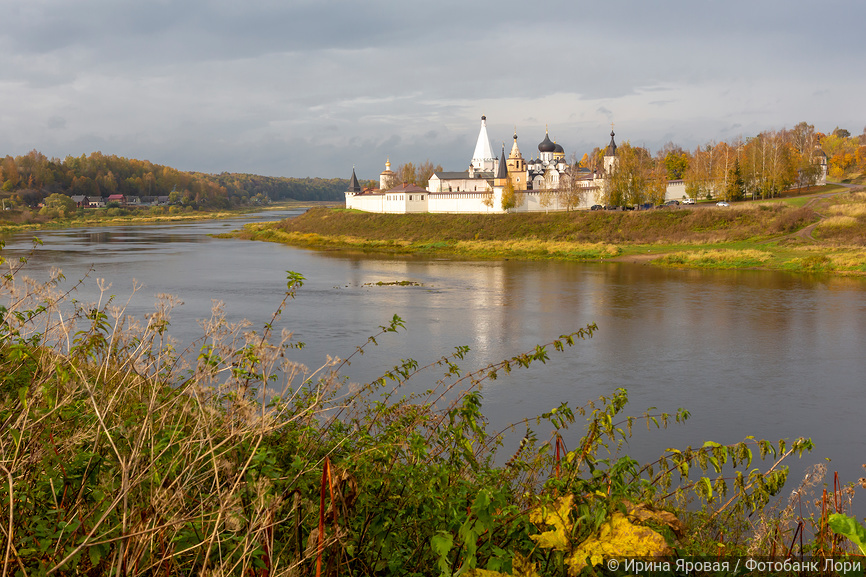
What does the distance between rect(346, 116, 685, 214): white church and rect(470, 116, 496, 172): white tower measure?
179 cm

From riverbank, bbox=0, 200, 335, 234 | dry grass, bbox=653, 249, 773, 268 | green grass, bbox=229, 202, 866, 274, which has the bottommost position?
dry grass, bbox=653, 249, 773, 268

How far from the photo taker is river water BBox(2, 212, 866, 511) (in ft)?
27.3

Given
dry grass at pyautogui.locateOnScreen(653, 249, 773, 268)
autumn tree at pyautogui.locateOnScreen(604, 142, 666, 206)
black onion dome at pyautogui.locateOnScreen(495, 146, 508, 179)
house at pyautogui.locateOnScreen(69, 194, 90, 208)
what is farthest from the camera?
house at pyautogui.locateOnScreen(69, 194, 90, 208)

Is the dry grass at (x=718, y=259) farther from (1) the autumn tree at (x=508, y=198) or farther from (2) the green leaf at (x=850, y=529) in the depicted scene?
(2) the green leaf at (x=850, y=529)

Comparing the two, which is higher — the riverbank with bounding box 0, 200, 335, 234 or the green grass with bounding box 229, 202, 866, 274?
the riverbank with bounding box 0, 200, 335, 234

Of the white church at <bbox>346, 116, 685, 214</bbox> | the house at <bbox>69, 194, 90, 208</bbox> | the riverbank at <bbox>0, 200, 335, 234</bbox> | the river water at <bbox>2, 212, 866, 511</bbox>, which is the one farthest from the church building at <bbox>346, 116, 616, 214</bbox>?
the house at <bbox>69, 194, 90, 208</bbox>

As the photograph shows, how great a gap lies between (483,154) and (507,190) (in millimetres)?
16623

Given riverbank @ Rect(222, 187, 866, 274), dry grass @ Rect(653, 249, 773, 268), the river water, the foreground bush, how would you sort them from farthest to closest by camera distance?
riverbank @ Rect(222, 187, 866, 274), dry grass @ Rect(653, 249, 773, 268), the river water, the foreground bush

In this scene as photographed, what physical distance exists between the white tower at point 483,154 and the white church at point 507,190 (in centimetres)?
179

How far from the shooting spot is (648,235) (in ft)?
112

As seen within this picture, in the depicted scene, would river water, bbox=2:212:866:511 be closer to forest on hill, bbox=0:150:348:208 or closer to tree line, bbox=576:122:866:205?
tree line, bbox=576:122:866:205

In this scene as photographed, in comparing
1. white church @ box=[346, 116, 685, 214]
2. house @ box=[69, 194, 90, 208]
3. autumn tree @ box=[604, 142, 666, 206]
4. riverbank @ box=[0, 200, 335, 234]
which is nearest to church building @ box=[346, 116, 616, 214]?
white church @ box=[346, 116, 685, 214]

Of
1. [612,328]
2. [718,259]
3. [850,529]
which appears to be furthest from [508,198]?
[850,529]

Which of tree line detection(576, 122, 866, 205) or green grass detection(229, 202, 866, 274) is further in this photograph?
tree line detection(576, 122, 866, 205)
